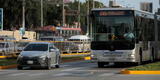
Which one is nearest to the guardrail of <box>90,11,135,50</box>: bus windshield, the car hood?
the car hood

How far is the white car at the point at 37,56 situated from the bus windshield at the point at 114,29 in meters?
2.88

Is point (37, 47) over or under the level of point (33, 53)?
over

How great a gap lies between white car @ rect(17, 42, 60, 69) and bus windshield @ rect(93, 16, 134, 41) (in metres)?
2.88

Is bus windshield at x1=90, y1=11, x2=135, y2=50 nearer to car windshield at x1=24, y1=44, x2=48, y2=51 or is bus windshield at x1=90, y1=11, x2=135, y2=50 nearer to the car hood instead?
car windshield at x1=24, y1=44, x2=48, y2=51

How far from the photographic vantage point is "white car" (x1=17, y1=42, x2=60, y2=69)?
2859 centimetres

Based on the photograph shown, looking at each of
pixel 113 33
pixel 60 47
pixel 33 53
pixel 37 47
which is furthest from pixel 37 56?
pixel 60 47

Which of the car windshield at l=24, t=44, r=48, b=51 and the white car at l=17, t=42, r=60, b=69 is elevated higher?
the car windshield at l=24, t=44, r=48, b=51

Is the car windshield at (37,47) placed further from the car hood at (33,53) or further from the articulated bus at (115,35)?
the articulated bus at (115,35)

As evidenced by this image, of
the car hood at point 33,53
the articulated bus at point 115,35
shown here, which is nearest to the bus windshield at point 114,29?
the articulated bus at point 115,35

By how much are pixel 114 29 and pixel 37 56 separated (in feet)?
15.8

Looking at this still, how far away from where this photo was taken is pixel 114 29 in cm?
2938

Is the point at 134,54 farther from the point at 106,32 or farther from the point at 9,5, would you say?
the point at 9,5

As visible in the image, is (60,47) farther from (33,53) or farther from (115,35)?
(33,53)

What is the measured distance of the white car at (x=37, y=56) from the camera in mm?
28594
